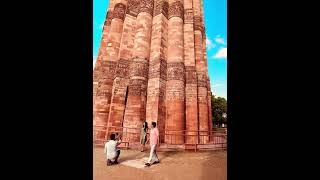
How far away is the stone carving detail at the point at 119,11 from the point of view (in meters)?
16.8

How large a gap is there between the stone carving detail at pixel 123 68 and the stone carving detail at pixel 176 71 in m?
3.19

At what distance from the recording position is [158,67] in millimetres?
13602

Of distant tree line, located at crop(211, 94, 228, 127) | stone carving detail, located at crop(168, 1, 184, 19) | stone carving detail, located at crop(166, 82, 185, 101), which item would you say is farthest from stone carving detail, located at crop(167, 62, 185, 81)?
distant tree line, located at crop(211, 94, 228, 127)

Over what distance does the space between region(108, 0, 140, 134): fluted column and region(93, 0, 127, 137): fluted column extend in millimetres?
776

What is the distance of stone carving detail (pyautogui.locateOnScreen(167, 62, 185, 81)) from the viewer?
13.8 m

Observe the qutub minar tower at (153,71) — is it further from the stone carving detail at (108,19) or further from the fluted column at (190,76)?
the stone carving detail at (108,19)

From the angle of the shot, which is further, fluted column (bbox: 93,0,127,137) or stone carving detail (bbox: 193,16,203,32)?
stone carving detail (bbox: 193,16,203,32)

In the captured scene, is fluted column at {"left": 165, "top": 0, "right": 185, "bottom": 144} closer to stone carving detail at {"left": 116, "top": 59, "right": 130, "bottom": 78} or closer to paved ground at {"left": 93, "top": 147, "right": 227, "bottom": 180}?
stone carving detail at {"left": 116, "top": 59, "right": 130, "bottom": 78}

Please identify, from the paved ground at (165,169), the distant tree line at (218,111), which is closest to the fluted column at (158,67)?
the paved ground at (165,169)
